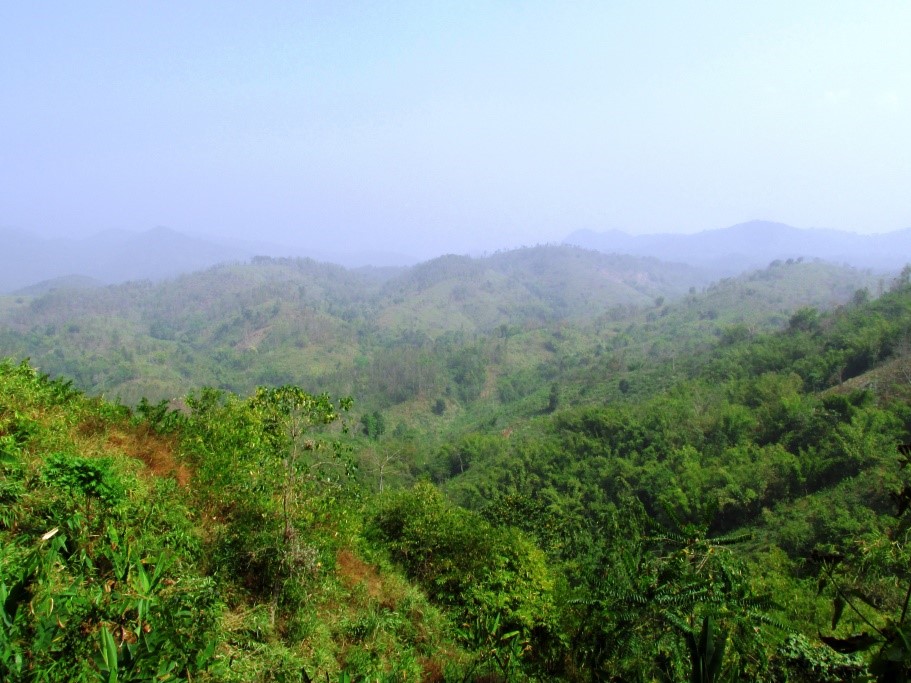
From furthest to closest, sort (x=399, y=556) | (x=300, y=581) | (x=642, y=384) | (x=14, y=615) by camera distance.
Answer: (x=642, y=384) < (x=399, y=556) < (x=300, y=581) < (x=14, y=615)

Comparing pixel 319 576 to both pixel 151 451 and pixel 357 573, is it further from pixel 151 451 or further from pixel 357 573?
pixel 151 451

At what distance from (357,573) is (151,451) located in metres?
3.43

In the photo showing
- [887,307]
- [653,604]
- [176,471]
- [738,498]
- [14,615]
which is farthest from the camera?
[887,307]

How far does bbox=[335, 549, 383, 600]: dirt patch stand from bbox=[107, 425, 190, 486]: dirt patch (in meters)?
2.45

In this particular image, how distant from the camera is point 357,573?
7254mm

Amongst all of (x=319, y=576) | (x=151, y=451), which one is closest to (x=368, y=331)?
(x=151, y=451)

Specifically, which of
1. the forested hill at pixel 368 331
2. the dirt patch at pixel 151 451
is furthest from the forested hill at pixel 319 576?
the forested hill at pixel 368 331

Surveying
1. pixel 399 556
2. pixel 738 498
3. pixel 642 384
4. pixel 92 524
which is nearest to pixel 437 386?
pixel 642 384

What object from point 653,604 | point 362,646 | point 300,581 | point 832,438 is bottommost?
point 832,438

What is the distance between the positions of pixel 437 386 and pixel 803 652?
67.7 m

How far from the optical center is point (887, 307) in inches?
1673

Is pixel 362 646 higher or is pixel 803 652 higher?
pixel 803 652

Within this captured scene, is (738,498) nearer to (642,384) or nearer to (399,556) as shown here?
(399,556)

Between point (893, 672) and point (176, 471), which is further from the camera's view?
point (176, 471)
